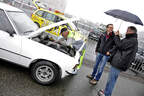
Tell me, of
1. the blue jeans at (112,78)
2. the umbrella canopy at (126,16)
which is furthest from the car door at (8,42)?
the umbrella canopy at (126,16)

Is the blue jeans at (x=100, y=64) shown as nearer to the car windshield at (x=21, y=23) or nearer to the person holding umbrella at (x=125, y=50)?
the person holding umbrella at (x=125, y=50)

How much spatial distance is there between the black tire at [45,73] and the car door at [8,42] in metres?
0.53

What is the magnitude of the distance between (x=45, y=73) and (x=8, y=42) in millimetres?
1215

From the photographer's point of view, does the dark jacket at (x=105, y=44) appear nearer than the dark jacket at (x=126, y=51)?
No

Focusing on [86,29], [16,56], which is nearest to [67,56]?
[16,56]

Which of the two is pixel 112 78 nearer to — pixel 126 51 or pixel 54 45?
pixel 126 51

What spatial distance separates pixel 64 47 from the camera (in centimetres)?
418

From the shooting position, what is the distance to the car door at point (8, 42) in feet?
12.2

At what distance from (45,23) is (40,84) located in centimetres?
653

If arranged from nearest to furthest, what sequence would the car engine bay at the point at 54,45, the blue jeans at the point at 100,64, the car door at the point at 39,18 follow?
the car engine bay at the point at 54,45 → the blue jeans at the point at 100,64 → the car door at the point at 39,18

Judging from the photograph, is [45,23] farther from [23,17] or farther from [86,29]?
[86,29]

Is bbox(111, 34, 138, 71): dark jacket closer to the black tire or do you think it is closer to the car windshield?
the black tire

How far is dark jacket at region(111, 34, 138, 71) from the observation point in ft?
11.2

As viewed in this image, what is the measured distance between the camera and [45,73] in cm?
384
